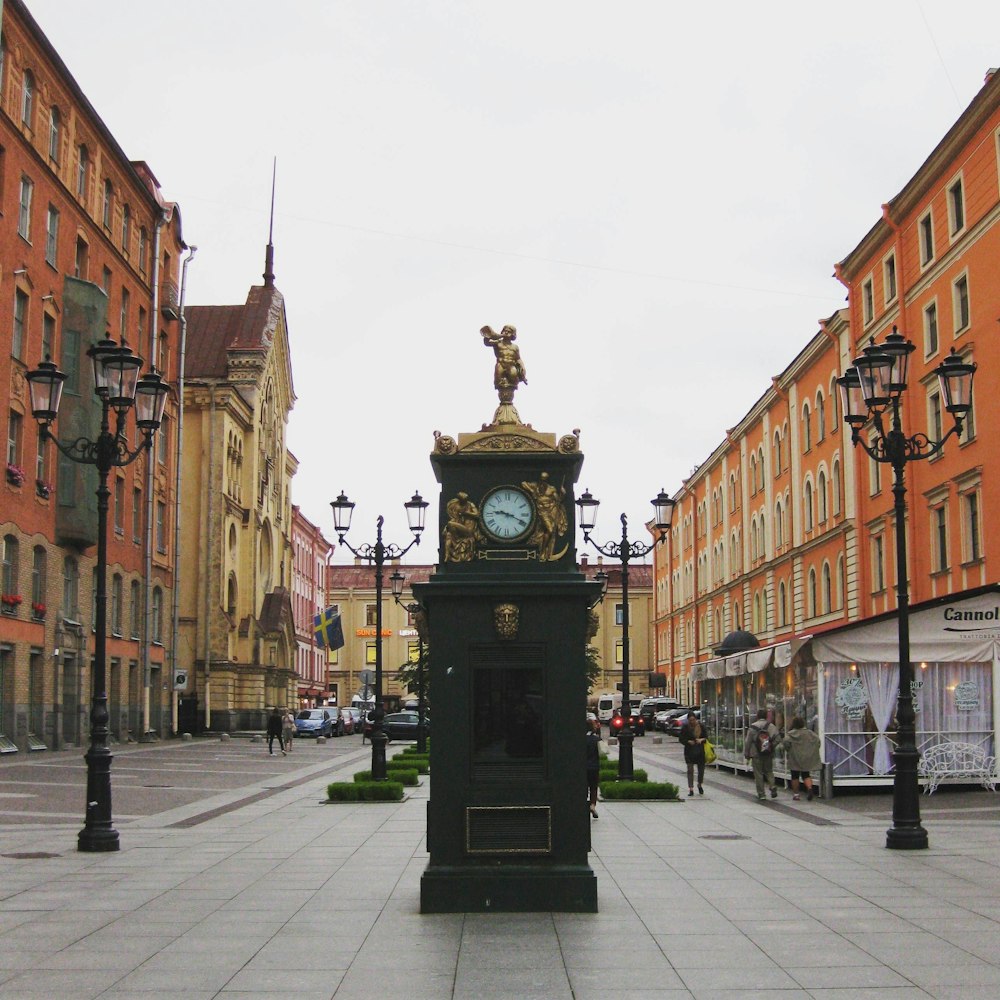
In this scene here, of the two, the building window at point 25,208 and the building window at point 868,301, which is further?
the building window at point 868,301

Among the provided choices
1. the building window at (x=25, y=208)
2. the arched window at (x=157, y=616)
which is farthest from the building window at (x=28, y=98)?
the arched window at (x=157, y=616)

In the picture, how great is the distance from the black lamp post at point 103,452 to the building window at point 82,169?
29897mm

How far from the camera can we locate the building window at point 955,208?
37.8 m

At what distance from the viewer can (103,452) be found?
651 inches

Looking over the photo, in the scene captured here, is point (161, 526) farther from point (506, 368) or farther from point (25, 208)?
point (506, 368)

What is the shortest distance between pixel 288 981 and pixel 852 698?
19019mm

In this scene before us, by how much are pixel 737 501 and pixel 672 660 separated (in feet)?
81.4

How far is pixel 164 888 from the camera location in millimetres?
12531

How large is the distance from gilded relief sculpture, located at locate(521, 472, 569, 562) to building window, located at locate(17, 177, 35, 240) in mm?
31070

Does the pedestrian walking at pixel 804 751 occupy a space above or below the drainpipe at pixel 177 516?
below

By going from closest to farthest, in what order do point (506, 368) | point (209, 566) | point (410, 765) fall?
point (506, 368) < point (410, 765) < point (209, 566)

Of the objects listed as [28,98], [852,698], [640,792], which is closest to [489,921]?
[640,792]

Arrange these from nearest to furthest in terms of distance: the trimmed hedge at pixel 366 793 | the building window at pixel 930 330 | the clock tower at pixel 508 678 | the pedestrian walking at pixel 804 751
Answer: the clock tower at pixel 508 678, the trimmed hedge at pixel 366 793, the pedestrian walking at pixel 804 751, the building window at pixel 930 330

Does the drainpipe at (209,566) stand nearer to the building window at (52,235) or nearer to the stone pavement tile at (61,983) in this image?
the building window at (52,235)
